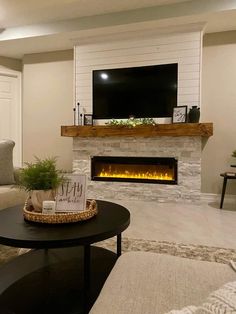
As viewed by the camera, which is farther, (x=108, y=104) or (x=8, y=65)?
(x=8, y=65)

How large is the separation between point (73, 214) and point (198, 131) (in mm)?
2805

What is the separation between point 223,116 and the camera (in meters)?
4.17

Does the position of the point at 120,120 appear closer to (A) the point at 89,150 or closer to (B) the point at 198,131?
(A) the point at 89,150

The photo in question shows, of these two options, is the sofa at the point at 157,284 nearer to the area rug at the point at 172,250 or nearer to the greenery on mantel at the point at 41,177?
the greenery on mantel at the point at 41,177

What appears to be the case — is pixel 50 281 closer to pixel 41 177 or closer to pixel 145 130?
pixel 41 177

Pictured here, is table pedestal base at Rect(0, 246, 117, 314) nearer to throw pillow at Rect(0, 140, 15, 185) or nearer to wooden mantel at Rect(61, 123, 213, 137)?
throw pillow at Rect(0, 140, 15, 185)

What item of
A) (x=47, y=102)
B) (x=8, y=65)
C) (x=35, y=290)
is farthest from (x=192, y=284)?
(x=8, y=65)

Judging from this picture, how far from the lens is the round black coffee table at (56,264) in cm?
127

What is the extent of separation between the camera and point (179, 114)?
4.05m

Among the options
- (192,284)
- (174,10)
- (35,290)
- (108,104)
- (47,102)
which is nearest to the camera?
(192,284)

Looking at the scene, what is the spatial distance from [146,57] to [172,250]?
311 centimetres

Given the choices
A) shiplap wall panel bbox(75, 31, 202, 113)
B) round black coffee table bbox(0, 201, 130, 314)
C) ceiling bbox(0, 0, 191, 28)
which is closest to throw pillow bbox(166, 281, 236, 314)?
round black coffee table bbox(0, 201, 130, 314)

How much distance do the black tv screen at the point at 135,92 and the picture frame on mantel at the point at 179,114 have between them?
12cm

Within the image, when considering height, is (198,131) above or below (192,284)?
above
